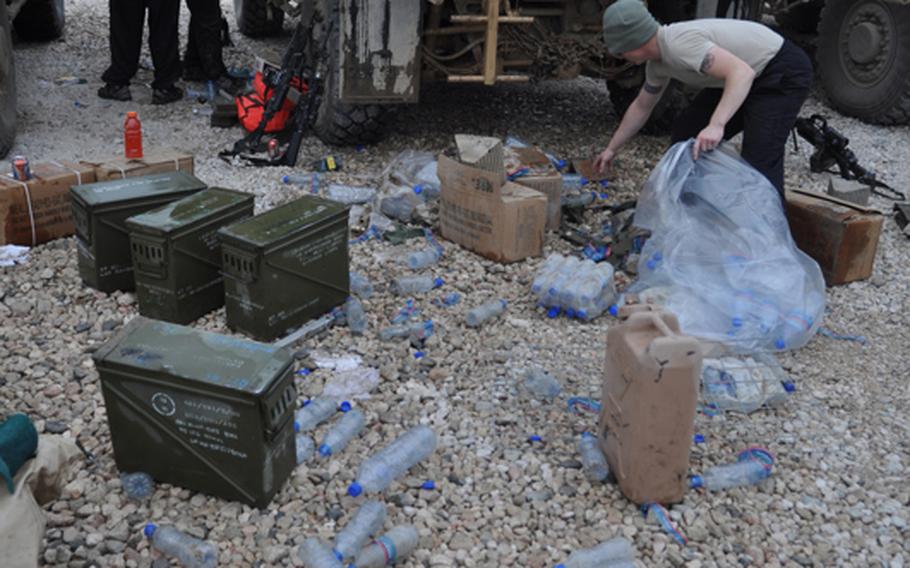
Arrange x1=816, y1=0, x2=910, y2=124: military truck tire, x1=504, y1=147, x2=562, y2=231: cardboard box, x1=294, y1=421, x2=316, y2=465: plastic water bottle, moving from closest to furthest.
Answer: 1. x1=294, y1=421, x2=316, y2=465: plastic water bottle
2. x1=504, y1=147, x2=562, y2=231: cardboard box
3. x1=816, y1=0, x2=910, y2=124: military truck tire

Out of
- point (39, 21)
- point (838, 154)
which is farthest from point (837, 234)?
point (39, 21)

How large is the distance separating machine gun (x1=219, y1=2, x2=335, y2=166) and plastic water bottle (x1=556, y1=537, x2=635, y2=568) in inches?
161

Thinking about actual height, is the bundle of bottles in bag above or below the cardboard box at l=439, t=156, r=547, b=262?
below

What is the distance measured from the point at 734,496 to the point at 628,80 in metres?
4.63

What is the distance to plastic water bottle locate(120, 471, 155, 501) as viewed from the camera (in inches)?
117

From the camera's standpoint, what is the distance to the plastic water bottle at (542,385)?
371 centimetres

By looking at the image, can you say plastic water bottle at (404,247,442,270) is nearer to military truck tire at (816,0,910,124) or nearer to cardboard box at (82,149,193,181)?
cardboard box at (82,149,193,181)

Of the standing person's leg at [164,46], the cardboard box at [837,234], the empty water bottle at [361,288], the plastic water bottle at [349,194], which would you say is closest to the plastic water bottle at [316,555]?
the empty water bottle at [361,288]

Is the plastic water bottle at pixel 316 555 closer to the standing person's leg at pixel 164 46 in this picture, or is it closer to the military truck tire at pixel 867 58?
the standing person's leg at pixel 164 46

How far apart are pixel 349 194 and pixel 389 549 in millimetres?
3354

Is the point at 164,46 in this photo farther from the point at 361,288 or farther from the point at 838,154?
the point at 838,154

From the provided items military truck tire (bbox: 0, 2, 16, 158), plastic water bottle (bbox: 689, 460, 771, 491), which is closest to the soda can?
military truck tire (bbox: 0, 2, 16, 158)

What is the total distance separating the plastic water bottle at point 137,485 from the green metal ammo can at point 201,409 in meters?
0.02

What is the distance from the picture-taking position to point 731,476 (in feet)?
10.6
